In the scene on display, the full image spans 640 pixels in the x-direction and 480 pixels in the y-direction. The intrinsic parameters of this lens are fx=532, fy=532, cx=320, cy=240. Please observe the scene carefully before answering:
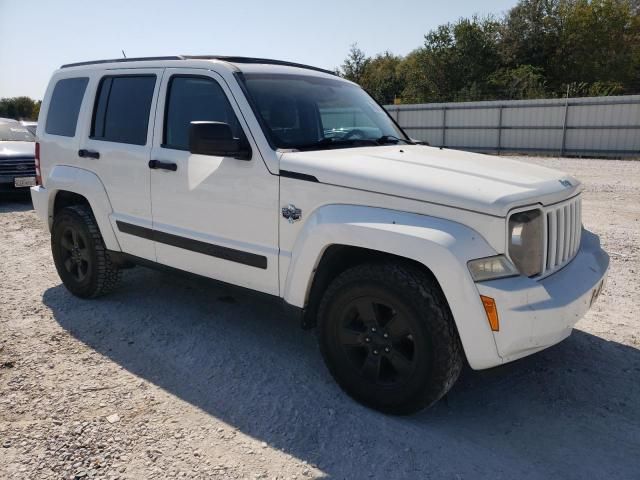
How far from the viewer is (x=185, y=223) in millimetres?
3789

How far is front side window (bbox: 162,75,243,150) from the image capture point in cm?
363

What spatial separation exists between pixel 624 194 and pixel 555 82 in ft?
106

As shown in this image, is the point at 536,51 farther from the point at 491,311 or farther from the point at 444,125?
the point at 491,311

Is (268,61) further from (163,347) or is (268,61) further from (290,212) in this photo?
(163,347)

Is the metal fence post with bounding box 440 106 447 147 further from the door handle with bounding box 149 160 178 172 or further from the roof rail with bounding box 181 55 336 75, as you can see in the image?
the door handle with bounding box 149 160 178 172

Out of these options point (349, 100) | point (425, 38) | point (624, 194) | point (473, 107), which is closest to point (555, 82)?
point (425, 38)

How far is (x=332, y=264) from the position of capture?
318cm

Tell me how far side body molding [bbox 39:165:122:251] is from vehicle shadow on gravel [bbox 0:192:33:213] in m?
5.66

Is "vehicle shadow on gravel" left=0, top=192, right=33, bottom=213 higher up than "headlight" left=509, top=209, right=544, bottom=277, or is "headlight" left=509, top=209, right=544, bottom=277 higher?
"headlight" left=509, top=209, right=544, bottom=277

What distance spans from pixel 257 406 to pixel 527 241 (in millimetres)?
1774

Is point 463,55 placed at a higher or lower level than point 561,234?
higher

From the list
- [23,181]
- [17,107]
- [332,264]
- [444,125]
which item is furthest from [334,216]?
[17,107]

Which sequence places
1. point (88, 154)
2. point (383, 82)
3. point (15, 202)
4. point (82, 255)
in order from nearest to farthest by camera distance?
point (88, 154)
point (82, 255)
point (15, 202)
point (383, 82)

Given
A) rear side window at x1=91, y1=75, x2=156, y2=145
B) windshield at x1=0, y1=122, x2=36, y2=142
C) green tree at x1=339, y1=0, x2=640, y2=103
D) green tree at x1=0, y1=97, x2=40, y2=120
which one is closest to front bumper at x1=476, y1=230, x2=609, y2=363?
rear side window at x1=91, y1=75, x2=156, y2=145
